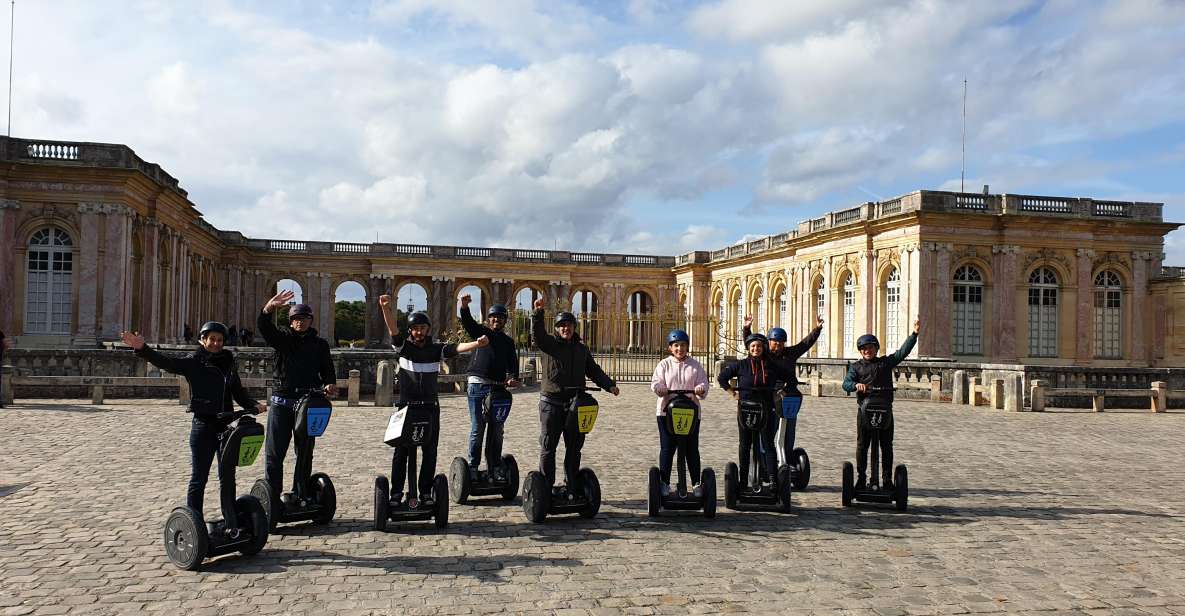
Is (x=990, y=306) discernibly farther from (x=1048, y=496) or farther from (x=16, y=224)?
(x=16, y=224)

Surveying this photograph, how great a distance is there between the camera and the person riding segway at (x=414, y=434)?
647 centimetres

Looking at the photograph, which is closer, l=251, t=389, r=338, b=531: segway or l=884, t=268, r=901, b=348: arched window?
l=251, t=389, r=338, b=531: segway

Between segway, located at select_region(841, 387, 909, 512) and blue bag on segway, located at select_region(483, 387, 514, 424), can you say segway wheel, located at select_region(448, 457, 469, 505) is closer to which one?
blue bag on segway, located at select_region(483, 387, 514, 424)

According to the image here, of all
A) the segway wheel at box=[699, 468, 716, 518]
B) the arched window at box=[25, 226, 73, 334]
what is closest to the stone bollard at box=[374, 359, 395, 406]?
the segway wheel at box=[699, 468, 716, 518]

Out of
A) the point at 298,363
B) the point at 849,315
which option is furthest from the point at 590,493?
the point at 849,315

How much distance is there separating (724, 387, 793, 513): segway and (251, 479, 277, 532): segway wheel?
3.70 metres

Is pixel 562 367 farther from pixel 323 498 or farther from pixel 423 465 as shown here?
pixel 323 498

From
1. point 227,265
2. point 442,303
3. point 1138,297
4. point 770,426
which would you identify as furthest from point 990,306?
point 227,265

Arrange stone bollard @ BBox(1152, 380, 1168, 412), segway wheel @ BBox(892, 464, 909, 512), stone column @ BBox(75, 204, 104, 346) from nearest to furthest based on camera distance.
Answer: segway wheel @ BBox(892, 464, 909, 512), stone bollard @ BBox(1152, 380, 1168, 412), stone column @ BBox(75, 204, 104, 346)

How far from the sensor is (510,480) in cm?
775

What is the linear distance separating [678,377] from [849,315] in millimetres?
27418

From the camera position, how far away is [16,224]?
81.4 ft

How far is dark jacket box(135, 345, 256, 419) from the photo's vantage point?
546cm

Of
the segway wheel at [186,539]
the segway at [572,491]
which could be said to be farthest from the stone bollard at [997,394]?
the segway wheel at [186,539]
